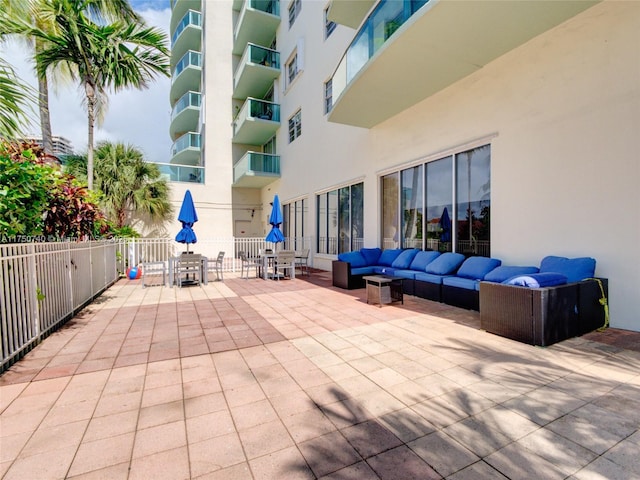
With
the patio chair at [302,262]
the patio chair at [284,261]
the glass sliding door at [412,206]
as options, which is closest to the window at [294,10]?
the glass sliding door at [412,206]

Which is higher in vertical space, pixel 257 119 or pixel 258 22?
pixel 258 22

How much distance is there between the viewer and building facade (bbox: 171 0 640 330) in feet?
14.3

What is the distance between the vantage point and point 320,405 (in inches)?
98.3

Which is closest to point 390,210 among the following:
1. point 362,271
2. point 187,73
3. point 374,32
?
point 362,271

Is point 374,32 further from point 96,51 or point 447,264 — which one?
point 96,51

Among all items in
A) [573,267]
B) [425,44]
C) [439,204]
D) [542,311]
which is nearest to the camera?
[542,311]

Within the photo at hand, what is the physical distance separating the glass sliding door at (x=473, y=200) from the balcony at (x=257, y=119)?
11.4m

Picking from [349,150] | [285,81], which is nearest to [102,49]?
[349,150]

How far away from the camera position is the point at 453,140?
678 centimetres

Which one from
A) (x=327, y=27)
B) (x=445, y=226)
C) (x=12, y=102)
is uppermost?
(x=327, y=27)

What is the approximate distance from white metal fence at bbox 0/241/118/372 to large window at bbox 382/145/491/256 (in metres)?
7.22

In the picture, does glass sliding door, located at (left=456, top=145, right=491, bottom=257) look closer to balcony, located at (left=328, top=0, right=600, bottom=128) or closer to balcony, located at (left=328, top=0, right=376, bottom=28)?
balcony, located at (left=328, top=0, right=600, bottom=128)

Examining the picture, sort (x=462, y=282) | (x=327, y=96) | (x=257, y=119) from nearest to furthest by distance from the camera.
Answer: (x=462, y=282) < (x=327, y=96) < (x=257, y=119)

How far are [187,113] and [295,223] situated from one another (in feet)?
39.7
